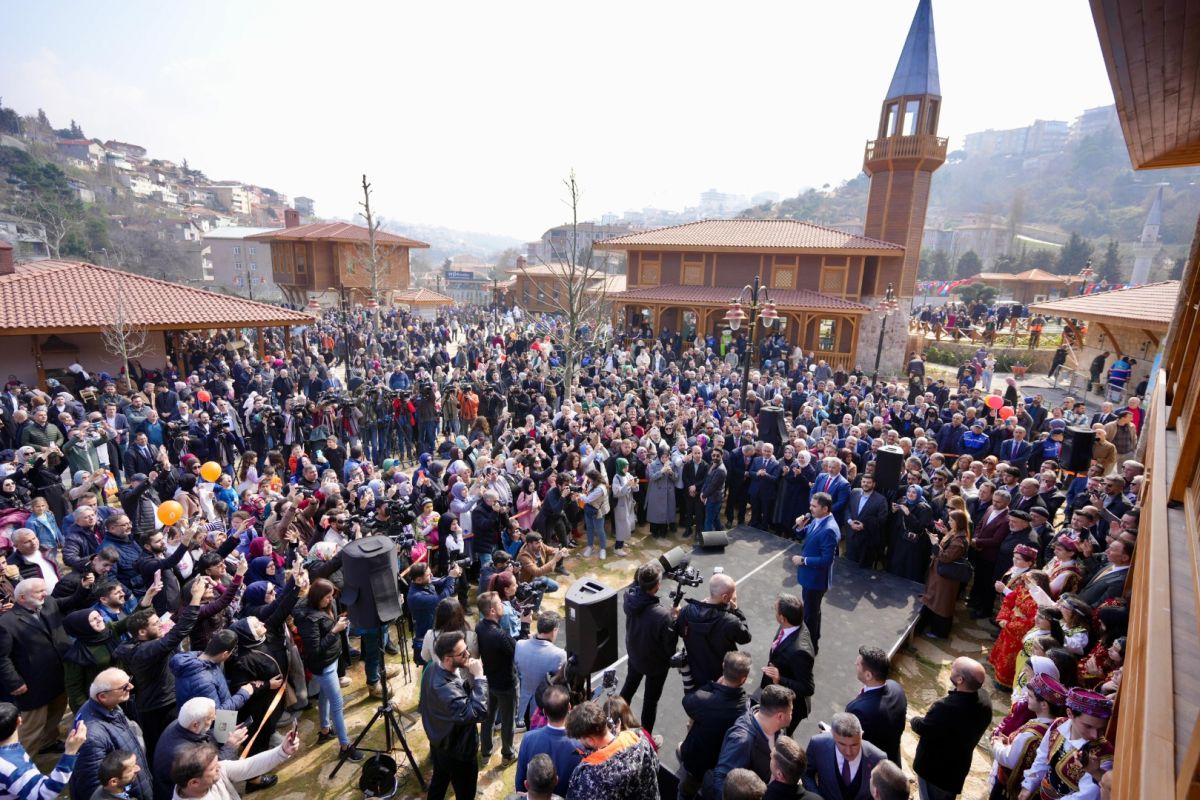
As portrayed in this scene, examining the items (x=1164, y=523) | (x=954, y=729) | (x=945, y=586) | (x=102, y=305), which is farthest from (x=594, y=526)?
(x=102, y=305)

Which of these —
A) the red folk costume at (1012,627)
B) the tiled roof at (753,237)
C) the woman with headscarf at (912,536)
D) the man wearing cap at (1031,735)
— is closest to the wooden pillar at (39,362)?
the tiled roof at (753,237)

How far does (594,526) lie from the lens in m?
8.67

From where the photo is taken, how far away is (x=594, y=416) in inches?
429

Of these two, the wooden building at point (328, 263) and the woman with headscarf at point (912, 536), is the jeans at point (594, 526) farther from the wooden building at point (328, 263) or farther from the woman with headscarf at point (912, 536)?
the wooden building at point (328, 263)

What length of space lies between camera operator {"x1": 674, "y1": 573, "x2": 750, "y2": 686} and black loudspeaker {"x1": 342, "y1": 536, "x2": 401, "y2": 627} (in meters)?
2.30

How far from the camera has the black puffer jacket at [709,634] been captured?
411 cm

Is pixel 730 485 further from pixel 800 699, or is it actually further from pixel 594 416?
pixel 800 699

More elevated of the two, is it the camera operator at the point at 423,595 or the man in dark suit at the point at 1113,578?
the man in dark suit at the point at 1113,578

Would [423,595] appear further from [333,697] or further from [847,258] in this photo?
[847,258]

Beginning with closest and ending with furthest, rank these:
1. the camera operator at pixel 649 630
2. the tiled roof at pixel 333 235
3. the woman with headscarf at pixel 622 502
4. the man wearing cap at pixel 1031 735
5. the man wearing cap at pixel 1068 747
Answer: the man wearing cap at pixel 1068 747 → the man wearing cap at pixel 1031 735 → the camera operator at pixel 649 630 → the woman with headscarf at pixel 622 502 → the tiled roof at pixel 333 235

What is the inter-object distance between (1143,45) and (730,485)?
7014 millimetres

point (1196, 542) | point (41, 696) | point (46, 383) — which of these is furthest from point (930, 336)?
point (46, 383)

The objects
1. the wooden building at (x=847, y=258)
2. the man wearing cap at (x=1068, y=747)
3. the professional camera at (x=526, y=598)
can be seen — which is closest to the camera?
the man wearing cap at (x=1068, y=747)

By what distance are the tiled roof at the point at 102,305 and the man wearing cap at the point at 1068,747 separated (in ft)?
64.7
